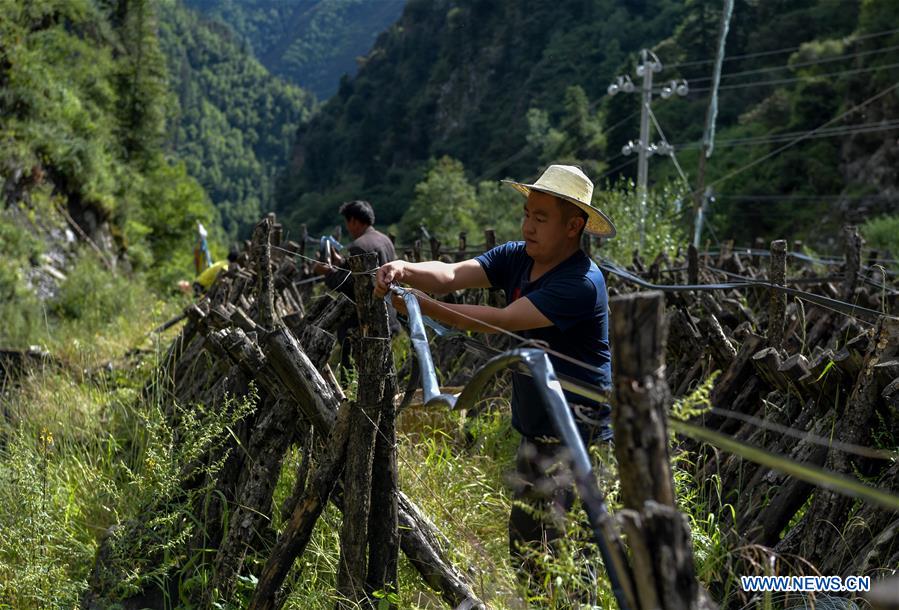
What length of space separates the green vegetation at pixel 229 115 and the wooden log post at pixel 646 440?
414 ft

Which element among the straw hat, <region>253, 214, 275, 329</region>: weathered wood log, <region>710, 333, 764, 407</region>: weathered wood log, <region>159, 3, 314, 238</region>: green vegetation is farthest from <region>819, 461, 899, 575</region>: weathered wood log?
<region>159, 3, 314, 238</region>: green vegetation

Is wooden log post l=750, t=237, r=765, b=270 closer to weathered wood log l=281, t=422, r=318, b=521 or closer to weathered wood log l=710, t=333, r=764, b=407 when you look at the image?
weathered wood log l=710, t=333, r=764, b=407

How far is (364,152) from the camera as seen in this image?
342 ft

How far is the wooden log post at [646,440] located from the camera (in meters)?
1.59

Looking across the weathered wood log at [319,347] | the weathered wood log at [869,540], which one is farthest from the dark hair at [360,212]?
the weathered wood log at [869,540]

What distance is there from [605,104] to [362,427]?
2558 inches

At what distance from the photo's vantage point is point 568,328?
318 cm

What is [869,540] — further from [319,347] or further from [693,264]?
[693,264]

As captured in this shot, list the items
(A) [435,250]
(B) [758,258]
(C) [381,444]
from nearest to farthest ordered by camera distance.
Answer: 1. (C) [381,444]
2. (A) [435,250]
3. (B) [758,258]

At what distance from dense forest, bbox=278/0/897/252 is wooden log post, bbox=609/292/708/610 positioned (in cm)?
2557

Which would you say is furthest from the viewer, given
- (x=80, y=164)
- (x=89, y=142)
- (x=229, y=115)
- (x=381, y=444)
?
(x=229, y=115)

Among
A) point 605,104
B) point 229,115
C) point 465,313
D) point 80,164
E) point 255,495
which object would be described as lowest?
point 229,115

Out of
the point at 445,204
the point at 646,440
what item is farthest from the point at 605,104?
the point at 646,440

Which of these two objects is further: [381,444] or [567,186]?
[567,186]
